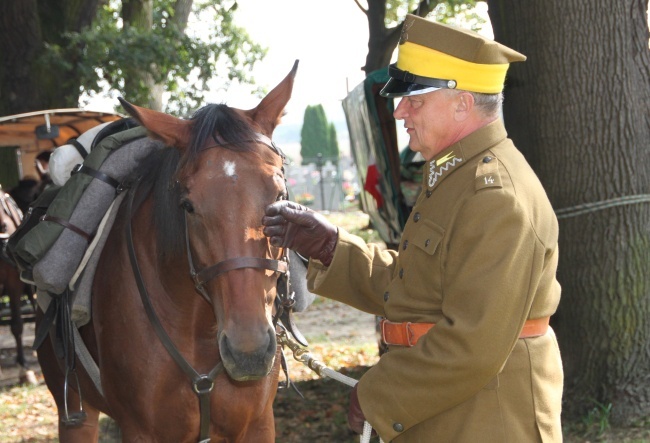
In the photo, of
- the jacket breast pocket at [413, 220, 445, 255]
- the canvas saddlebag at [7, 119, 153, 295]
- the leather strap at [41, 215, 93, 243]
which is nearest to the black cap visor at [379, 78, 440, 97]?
the jacket breast pocket at [413, 220, 445, 255]

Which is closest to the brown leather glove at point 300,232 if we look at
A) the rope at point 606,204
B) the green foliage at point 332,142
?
→ the rope at point 606,204

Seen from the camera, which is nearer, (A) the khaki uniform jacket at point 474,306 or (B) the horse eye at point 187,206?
(A) the khaki uniform jacket at point 474,306

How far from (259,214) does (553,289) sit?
38.9 inches

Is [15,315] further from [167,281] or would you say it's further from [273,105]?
[273,105]

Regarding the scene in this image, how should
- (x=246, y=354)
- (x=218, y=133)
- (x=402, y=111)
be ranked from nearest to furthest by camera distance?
(x=402, y=111), (x=246, y=354), (x=218, y=133)

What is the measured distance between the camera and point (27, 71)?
480 inches

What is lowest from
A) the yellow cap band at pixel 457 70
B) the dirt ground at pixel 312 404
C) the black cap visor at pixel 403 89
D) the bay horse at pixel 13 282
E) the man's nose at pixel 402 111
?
the dirt ground at pixel 312 404

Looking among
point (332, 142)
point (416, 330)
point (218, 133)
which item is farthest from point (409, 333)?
point (332, 142)

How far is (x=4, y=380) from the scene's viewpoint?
29.1 feet

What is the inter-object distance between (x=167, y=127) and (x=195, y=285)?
0.64m

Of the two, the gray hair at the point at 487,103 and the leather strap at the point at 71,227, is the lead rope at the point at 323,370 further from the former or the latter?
the leather strap at the point at 71,227

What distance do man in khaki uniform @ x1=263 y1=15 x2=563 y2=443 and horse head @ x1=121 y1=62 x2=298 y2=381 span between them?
0.48 meters

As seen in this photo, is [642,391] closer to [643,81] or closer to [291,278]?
[643,81]

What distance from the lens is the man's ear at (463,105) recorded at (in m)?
2.20
